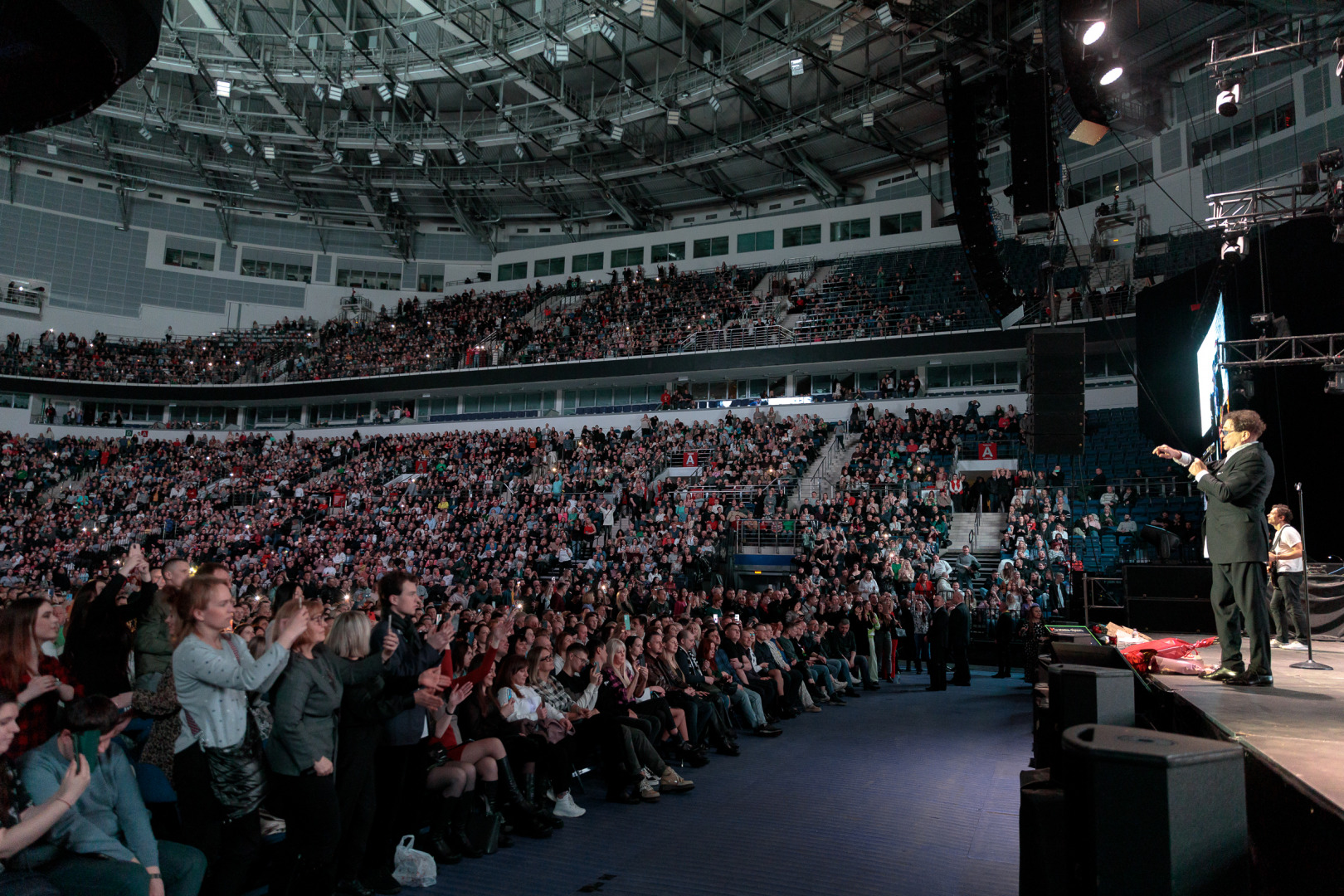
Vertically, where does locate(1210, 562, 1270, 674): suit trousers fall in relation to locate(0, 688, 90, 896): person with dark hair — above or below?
above

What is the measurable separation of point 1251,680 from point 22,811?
5561mm

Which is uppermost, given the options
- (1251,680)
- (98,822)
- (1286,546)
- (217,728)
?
(1286,546)

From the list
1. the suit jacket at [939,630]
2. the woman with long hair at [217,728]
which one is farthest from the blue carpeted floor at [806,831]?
the suit jacket at [939,630]

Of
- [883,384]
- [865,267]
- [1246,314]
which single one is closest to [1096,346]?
[883,384]

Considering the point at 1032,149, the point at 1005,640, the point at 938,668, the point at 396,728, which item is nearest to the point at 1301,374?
the point at 1032,149

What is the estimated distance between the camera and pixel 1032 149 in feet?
44.3

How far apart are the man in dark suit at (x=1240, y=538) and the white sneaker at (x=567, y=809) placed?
409 centimetres

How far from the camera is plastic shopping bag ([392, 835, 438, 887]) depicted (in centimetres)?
432

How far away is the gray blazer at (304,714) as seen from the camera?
11.8 feet

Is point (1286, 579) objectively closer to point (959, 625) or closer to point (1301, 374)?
point (959, 625)

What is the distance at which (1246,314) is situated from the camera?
11.7 metres

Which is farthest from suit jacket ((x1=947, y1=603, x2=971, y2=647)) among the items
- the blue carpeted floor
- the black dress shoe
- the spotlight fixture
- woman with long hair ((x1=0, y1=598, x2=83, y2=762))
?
woman with long hair ((x1=0, y1=598, x2=83, y2=762))

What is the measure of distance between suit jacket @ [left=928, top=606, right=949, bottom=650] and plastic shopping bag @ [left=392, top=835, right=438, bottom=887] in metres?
9.43

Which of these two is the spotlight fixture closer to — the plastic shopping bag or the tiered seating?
the plastic shopping bag
